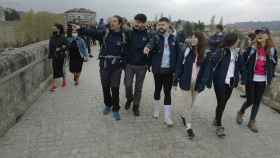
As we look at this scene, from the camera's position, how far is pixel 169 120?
18.6 feet

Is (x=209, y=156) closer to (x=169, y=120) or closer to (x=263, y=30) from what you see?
(x=169, y=120)

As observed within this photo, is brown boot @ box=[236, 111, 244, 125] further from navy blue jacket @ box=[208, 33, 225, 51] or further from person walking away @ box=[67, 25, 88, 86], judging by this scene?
person walking away @ box=[67, 25, 88, 86]

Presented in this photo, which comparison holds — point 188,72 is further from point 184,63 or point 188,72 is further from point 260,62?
point 260,62

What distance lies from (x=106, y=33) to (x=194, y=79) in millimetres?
1900

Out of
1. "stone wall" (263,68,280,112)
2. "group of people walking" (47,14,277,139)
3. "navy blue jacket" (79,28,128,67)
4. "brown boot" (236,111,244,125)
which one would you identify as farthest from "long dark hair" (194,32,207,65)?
"stone wall" (263,68,280,112)

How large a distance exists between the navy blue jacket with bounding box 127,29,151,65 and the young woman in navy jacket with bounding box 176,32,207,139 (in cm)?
81

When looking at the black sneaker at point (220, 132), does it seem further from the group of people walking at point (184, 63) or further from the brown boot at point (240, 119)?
the brown boot at point (240, 119)

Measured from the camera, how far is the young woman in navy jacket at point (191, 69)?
5.07 meters

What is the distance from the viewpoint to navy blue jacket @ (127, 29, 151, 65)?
5789 mm

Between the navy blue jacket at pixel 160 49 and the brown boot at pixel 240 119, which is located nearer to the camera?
the navy blue jacket at pixel 160 49

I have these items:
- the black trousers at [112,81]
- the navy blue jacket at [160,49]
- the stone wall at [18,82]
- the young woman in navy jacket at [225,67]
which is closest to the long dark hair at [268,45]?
the young woman in navy jacket at [225,67]

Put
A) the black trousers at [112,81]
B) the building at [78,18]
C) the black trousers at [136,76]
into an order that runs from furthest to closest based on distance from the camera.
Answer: the building at [78,18], the black trousers at [136,76], the black trousers at [112,81]

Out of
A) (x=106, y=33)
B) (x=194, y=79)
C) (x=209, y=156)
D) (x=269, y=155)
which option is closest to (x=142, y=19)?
(x=106, y=33)

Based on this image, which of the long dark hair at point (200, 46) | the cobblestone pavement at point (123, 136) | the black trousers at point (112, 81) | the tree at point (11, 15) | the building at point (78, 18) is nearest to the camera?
the cobblestone pavement at point (123, 136)
